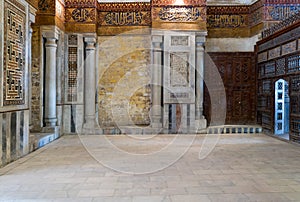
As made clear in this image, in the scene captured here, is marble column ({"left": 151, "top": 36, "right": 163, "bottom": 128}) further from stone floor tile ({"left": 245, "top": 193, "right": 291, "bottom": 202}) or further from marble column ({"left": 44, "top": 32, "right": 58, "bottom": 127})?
stone floor tile ({"left": 245, "top": 193, "right": 291, "bottom": 202})

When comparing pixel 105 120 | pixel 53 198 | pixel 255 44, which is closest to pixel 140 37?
pixel 105 120

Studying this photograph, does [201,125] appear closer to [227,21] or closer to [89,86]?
[89,86]

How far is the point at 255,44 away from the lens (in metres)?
9.02

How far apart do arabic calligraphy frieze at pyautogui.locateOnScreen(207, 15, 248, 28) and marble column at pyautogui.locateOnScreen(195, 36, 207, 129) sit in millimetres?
1221

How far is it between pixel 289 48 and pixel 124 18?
4.65 metres

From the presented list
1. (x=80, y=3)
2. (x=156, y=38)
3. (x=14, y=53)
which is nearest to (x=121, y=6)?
(x=80, y=3)

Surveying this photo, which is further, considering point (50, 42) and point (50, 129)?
point (50, 42)

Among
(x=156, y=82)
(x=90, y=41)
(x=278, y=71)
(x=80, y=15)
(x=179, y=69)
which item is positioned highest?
(x=80, y=15)

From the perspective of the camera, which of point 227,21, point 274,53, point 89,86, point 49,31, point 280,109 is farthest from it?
point 227,21

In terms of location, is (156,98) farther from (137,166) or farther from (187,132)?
(137,166)

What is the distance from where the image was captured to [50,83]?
25.0ft

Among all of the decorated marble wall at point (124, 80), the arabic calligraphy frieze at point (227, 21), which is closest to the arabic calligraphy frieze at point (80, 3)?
the decorated marble wall at point (124, 80)

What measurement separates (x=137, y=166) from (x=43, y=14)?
4814mm

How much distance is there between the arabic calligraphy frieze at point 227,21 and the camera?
9367 mm
